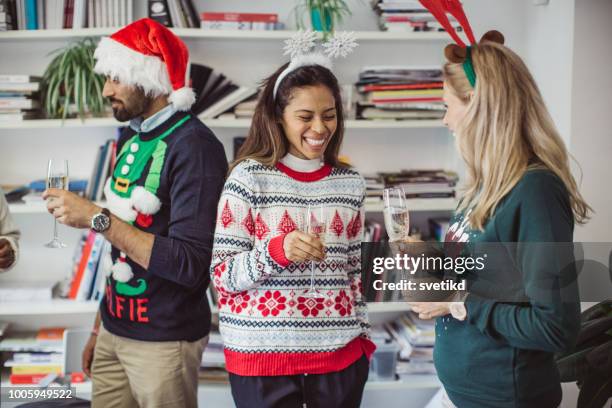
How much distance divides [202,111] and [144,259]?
3.48 feet

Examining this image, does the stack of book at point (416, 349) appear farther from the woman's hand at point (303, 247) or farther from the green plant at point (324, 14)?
the woman's hand at point (303, 247)

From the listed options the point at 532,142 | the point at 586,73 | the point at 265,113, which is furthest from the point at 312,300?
the point at 586,73

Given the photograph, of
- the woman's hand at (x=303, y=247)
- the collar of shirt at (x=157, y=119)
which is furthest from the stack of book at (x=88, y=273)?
the woman's hand at (x=303, y=247)

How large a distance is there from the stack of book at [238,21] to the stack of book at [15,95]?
738mm

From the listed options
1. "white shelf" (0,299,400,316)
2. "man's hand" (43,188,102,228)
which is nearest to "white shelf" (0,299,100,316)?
"white shelf" (0,299,400,316)

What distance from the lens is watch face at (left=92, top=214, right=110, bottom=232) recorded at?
1572 mm

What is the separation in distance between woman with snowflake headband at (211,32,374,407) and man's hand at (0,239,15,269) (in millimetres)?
759

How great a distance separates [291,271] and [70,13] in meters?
1.69

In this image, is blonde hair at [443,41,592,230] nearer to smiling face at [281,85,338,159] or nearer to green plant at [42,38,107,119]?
smiling face at [281,85,338,159]

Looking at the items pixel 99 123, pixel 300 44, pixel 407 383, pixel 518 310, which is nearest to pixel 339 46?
pixel 300 44

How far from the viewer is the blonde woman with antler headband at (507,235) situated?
3.78ft

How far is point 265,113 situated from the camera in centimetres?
160

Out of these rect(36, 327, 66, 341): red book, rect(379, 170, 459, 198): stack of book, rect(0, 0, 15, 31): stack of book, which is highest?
rect(0, 0, 15, 31): stack of book

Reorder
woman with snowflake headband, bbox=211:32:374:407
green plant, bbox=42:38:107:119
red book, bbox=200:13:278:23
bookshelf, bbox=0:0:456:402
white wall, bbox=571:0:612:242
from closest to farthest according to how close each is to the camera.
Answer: woman with snowflake headband, bbox=211:32:374:407
white wall, bbox=571:0:612:242
green plant, bbox=42:38:107:119
red book, bbox=200:13:278:23
bookshelf, bbox=0:0:456:402
